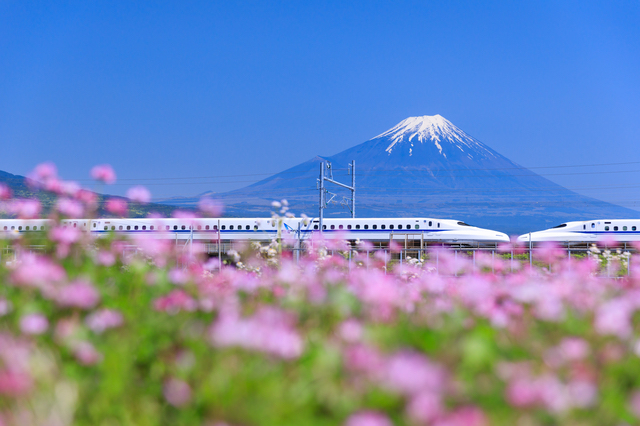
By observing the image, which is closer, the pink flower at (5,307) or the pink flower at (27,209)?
the pink flower at (5,307)

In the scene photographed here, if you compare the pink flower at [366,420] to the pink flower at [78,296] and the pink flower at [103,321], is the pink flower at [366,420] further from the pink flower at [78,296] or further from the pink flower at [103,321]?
the pink flower at [78,296]

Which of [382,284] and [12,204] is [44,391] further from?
[12,204]

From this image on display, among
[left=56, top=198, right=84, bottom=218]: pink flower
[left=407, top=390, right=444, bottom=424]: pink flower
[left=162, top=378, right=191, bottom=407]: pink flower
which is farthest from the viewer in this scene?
[left=56, top=198, right=84, bottom=218]: pink flower

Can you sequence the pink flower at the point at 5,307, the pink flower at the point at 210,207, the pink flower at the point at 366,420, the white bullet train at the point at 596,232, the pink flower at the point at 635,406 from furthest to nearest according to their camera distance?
the white bullet train at the point at 596,232 → the pink flower at the point at 210,207 → the pink flower at the point at 5,307 → the pink flower at the point at 635,406 → the pink flower at the point at 366,420

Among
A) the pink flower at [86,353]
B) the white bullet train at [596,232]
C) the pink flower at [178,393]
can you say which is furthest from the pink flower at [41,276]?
the white bullet train at [596,232]

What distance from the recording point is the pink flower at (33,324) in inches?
122

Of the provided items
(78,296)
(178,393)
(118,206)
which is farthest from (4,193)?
(178,393)

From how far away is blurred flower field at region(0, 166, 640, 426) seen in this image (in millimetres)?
2262

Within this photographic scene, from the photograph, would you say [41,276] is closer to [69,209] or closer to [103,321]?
[103,321]

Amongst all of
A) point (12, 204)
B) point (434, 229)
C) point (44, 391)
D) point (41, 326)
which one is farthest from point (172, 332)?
point (434, 229)

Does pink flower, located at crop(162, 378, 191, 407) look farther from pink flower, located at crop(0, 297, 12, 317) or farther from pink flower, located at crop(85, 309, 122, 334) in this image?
pink flower, located at crop(0, 297, 12, 317)

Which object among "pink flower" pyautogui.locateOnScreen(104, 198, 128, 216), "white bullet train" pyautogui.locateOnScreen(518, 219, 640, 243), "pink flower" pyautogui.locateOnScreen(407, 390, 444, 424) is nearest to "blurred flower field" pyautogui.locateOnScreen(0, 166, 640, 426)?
"pink flower" pyautogui.locateOnScreen(407, 390, 444, 424)

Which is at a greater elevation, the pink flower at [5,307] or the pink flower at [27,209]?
the pink flower at [27,209]

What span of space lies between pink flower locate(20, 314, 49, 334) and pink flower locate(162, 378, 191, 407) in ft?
3.56
